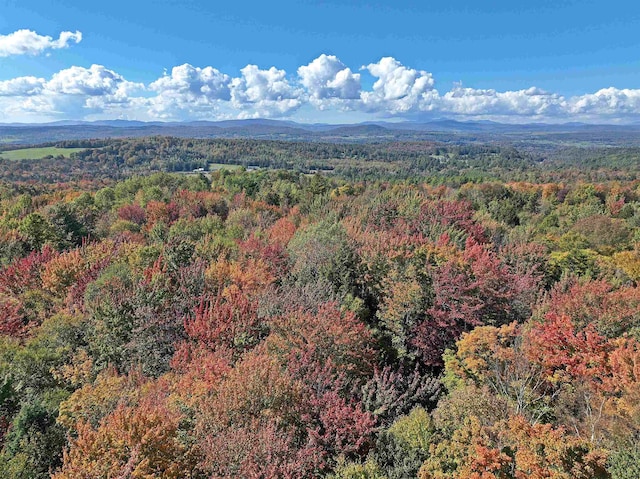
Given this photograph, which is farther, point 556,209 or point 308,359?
point 556,209

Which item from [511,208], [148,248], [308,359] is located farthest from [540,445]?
[511,208]

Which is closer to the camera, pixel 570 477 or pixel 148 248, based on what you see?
pixel 570 477

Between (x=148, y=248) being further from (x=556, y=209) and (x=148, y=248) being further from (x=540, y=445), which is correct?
(x=556, y=209)

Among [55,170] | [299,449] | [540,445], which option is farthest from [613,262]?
[55,170]

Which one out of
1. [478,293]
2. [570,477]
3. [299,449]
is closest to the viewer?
[570,477]

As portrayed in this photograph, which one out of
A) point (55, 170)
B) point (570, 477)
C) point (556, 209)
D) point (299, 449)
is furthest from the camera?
point (55, 170)

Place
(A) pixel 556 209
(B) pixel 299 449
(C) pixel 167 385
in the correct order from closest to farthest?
(B) pixel 299 449 < (C) pixel 167 385 < (A) pixel 556 209

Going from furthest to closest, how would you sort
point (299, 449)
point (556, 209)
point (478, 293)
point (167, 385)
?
1. point (556, 209)
2. point (478, 293)
3. point (167, 385)
4. point (299, 449)

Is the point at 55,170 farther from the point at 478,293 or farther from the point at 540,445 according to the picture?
the point at 540,445

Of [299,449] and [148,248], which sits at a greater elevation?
[148,248]
